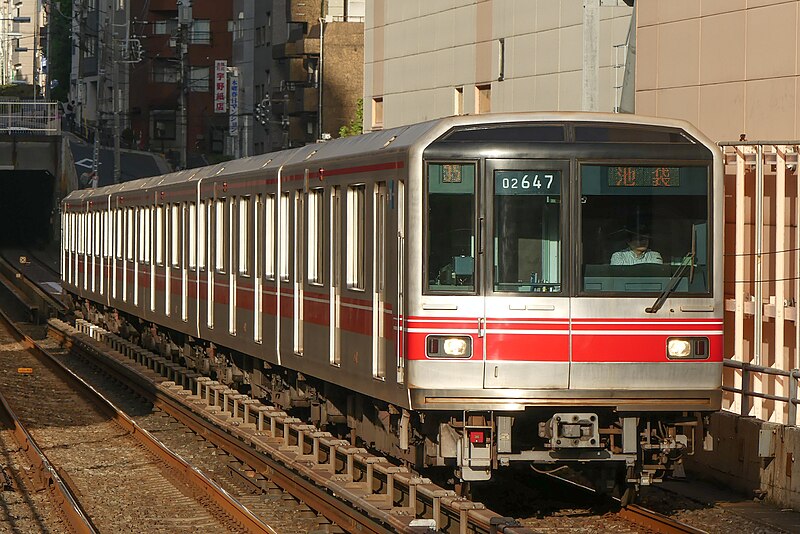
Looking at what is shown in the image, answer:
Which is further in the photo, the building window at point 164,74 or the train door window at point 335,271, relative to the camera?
the building window at point 164,74

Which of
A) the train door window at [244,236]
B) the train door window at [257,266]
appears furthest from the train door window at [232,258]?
the train door window at [257,266]

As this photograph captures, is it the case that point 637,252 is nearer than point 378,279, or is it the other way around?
point 637,252

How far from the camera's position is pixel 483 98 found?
3044 centimetres

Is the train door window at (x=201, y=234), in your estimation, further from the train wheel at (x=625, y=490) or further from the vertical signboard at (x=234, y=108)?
the vertical signboard at (x=234, y=108)

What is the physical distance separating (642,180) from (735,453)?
3396 mm

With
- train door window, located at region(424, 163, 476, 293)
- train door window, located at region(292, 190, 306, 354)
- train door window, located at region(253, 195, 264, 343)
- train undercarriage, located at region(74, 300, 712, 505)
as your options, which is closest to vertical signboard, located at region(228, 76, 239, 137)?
train door window, located at region(253, 195, 264, 343)

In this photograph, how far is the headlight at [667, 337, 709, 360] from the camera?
11.2 metres

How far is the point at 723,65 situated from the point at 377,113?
65.5 feet

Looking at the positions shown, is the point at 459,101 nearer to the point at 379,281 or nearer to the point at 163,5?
the point at 379,281

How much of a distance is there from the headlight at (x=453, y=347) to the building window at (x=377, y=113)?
25.8 m

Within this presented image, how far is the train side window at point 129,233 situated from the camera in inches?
1059

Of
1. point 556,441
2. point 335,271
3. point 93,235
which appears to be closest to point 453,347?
point 556,441

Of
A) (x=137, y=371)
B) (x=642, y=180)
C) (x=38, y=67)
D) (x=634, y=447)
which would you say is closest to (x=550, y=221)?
(x=642, y=180)

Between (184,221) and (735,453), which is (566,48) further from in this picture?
(735,453)
